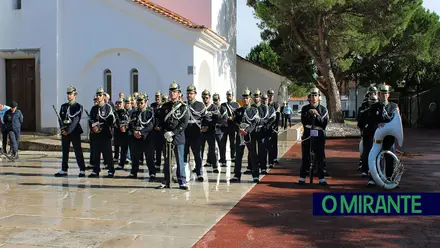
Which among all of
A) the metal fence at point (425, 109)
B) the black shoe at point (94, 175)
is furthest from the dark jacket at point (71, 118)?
the metal fence at point (425, 109)

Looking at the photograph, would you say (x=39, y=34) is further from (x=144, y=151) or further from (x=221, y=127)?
(x=144, y=151)

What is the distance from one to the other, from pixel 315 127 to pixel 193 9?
1315 centimetres

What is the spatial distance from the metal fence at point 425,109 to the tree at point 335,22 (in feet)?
18.0

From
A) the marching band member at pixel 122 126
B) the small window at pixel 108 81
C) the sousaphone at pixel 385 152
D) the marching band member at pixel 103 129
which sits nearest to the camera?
the sousaphone at pixel 385 152

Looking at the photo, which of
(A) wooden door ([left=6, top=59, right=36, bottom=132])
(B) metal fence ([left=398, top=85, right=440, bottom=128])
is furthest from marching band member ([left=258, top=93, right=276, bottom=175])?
(B) metal fence ([left=398, top=85, right=440, bottom=128])

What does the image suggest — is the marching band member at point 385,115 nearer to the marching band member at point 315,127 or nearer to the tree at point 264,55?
the marching band member at point 315,127

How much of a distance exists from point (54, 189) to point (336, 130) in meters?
16.2

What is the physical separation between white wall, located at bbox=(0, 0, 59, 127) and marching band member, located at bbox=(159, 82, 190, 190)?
9.25m

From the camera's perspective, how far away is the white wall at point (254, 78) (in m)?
24.8

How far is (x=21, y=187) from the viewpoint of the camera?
373 inches

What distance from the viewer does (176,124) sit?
A: 912 centimetres

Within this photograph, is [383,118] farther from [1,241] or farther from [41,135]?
[41,135]

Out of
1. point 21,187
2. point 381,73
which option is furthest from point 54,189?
point 381,73

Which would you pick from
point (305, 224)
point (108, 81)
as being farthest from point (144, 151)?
point (108, 81)
